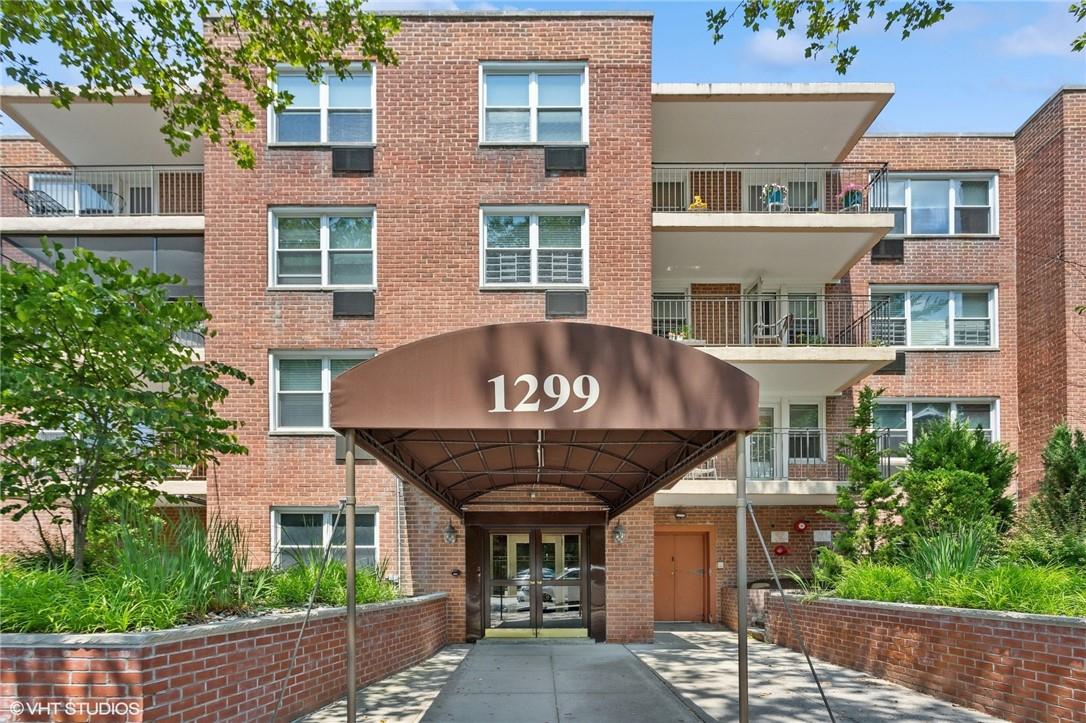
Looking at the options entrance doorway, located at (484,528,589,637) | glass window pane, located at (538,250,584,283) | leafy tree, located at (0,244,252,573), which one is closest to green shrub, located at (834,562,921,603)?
entrance doorway, located at (484,528,589,637)

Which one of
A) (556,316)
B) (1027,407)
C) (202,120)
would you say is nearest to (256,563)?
(556,316)

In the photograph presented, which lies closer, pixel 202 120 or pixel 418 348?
pixel 418 348

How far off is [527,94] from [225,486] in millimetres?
9746

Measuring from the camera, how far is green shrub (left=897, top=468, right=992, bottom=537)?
13445 millimetres

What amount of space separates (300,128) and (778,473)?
12.4 m

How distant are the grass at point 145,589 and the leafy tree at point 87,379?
1213mm

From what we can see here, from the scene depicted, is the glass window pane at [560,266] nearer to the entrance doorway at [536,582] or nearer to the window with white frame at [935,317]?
the entrance doorway at [536,582]

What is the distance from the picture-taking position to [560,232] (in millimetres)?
15773

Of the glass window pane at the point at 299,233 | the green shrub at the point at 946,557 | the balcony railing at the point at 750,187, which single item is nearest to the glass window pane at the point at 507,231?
the glass window pane at the point at 299,233

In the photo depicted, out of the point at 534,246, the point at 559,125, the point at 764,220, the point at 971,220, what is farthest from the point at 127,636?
the point at 971,220

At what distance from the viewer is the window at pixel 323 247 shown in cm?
1578

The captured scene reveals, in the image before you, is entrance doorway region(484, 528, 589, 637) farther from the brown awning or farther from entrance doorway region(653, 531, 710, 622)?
the brown awning

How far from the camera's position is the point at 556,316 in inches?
606

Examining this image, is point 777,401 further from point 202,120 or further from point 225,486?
point 202,120
